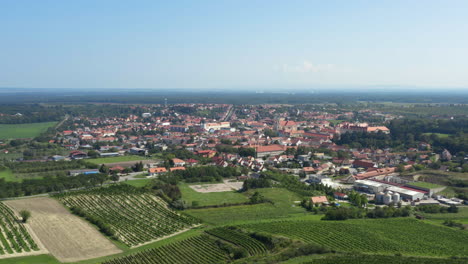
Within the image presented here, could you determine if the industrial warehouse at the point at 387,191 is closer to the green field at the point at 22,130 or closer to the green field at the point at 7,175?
the green field at the point at 7,175

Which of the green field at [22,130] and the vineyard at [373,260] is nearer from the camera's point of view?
the vineyard at [373,260]

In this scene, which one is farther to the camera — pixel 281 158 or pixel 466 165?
pixel 281 158

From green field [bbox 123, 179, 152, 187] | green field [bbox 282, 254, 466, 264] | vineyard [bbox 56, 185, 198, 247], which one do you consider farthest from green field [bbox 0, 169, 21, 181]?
green field [bbox 282, 254, 466, 264]

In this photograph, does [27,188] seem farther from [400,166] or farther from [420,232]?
[400,166]

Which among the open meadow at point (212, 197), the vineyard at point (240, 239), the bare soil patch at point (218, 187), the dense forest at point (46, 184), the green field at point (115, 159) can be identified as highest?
the dense forest at point (46, 184)

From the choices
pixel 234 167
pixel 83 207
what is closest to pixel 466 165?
pixel 234 167

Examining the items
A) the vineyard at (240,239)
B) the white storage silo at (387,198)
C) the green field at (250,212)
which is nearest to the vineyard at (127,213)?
the green field at (250,212)
